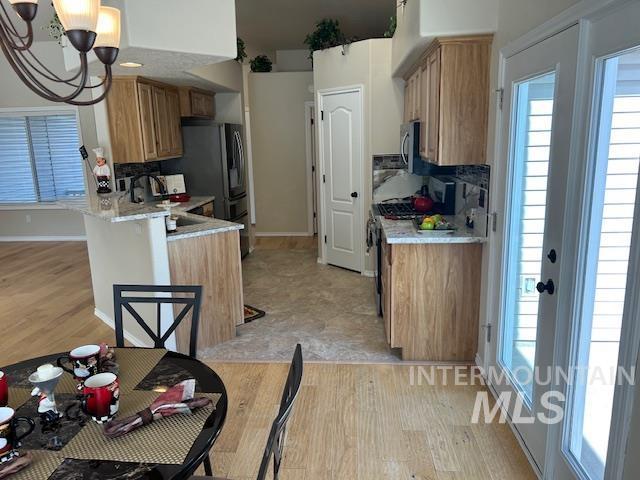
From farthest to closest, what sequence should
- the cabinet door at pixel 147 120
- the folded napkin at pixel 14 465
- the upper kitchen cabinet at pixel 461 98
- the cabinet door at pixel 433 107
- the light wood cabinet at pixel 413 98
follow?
the cabinet door at pixel 147 120 → the light wood cabinet at pixel 413 98 → the cabinet door at pixel 433 107 → the upper kitchen cabinet at pixel 461 98 → the folded napkin at pixel 14 465

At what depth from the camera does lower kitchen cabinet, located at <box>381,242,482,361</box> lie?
124 inches

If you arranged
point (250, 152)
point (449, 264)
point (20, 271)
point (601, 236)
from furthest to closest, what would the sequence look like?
point (250, 152), point (20, 271), point (449, 264), point (601, 236)

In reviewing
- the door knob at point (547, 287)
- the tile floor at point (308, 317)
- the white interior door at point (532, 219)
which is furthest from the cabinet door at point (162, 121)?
the door knob at point (547, 287)

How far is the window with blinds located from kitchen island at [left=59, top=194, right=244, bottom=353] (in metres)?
4.43

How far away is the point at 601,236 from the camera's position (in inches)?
66.3

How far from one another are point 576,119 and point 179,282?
274cm

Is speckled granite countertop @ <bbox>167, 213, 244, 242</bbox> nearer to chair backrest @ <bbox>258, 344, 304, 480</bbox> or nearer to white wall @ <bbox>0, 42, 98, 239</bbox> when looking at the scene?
chair backrest @ <bbox>258, 344, 304, 480</bbox>

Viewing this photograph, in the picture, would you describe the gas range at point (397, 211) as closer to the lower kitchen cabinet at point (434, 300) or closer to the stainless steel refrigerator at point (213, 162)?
the lower kitchen cabinet at point (434, 300)

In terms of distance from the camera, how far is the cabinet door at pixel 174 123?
17.3 ft

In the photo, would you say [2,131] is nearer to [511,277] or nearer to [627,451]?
[511,277]

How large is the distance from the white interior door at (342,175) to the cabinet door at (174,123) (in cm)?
170

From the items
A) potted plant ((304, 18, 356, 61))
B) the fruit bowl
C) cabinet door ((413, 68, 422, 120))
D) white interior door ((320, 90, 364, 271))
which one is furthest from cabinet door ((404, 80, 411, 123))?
the fruit bowl

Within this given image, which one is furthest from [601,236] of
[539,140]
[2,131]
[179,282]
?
[2,131]

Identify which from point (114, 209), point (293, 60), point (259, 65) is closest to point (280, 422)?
point (114, 209)
